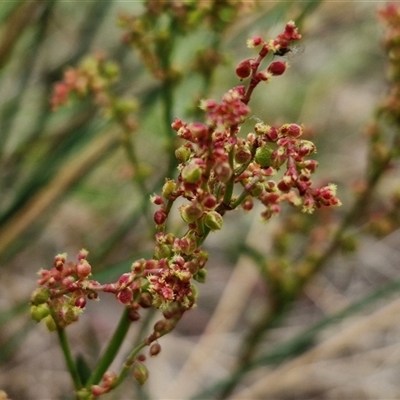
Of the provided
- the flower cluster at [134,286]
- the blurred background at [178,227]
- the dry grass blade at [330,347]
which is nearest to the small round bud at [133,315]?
the flower cluster at [134,286]

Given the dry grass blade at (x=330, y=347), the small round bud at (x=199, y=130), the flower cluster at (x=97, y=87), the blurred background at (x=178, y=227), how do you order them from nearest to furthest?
the small round bud at (x=199, y=130) → the flower cluster at (x=97, y=87) → the blurred background at (x=178, y=227) → the dry grass blade at (x=330, y=347)

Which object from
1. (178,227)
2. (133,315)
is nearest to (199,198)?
(133,315)

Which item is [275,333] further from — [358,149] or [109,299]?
[358,149]

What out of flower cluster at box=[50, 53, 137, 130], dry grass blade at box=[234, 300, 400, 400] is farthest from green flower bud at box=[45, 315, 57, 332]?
dry grass blade at box=[234, 300, 400, 400]

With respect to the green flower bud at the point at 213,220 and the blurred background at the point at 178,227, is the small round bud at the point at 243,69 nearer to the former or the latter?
the green flower bud at the point at 213,220

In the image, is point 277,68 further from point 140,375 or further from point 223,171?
point 140,375

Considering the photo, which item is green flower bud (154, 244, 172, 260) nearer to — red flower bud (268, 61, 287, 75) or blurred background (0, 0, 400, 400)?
red flower bud (268, 61, 287, 75)
